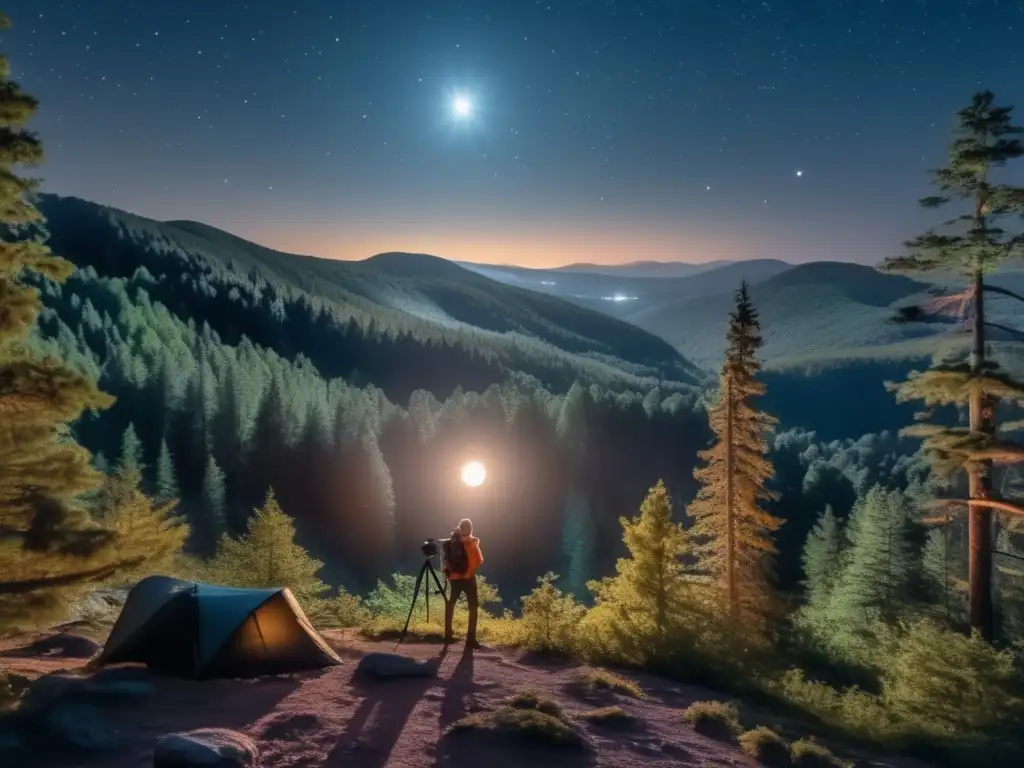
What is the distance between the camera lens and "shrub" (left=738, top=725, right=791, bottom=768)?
11.0 meters

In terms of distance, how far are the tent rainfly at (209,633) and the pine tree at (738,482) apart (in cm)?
1597

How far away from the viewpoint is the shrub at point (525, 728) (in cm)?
1040

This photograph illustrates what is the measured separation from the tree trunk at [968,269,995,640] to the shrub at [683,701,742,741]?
8.71 m

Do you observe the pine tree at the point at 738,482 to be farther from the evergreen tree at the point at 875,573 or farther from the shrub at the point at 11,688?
the evergreen tree at the point at 875,573

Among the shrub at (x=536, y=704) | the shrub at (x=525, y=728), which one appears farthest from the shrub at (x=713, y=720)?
the shrub at (x=525, y=728)

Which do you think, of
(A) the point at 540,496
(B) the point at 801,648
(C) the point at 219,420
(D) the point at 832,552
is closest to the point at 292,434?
(C) the point at 219,420

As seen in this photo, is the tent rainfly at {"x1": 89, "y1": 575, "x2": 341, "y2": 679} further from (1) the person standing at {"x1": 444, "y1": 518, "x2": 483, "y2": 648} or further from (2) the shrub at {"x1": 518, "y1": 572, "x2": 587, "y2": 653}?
(2) the shrub at {"x1": 518, "y1": 572, "x2": 587, "y2": 653}

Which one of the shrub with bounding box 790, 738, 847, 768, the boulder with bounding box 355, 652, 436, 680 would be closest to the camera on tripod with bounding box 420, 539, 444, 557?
the boulder with bounding box 355, 652, 436, 680

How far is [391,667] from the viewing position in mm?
13094

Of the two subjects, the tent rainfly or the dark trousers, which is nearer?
the tent rainfly

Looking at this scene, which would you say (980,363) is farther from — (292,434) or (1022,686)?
(292,434)

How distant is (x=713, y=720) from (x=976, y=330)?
11855mm

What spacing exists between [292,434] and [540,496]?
122 ft

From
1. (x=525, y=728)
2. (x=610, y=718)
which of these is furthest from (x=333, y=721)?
(x=610, y=718)
